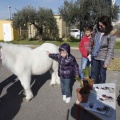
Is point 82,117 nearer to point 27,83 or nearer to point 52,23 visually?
point 27,83

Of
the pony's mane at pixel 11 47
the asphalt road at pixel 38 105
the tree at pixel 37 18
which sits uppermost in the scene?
the tree at pixel 37 18

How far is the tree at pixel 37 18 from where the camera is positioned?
71.5 feet

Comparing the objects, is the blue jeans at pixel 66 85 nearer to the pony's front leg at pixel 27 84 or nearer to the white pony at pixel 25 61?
the white pony at pixel 25 61

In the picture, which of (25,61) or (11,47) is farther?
(25,61)

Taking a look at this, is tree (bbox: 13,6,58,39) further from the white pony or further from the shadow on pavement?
the white pony

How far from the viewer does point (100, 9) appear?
1975cm

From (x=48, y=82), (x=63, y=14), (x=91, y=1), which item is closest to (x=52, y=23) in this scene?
(x=63, y=14)

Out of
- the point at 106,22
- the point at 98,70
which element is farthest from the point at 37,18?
the point at 106,22

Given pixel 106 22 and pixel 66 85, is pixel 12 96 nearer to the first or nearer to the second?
pixel 66 85

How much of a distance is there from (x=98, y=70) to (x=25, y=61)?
172 cm

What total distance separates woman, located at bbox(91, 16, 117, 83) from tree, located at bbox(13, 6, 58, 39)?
57.6 ft

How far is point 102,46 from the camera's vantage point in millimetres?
4465

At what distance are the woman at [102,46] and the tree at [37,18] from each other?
57.6 feet

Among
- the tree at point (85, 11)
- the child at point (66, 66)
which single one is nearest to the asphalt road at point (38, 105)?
the child at point (66, 66)
